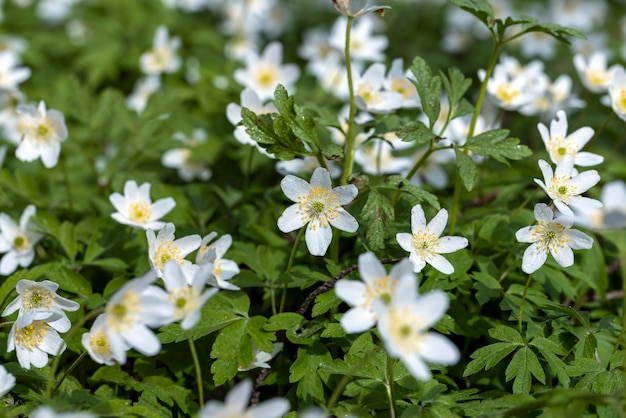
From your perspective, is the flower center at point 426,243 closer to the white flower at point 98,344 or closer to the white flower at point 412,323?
the white flower at point 412,323

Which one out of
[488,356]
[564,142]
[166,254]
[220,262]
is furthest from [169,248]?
[564,142]

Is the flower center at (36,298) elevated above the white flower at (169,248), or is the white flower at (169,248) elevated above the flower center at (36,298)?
the white flower at (169,248)

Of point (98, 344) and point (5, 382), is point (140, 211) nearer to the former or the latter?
point (98, 344)

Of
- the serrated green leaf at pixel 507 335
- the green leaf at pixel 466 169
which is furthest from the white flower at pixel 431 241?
the serrated green leaf at pixel 507 335

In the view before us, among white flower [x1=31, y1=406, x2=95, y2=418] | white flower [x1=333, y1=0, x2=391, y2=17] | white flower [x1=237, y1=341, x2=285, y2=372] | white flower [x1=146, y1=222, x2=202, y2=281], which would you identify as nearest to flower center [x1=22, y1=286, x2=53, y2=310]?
white flower [x1=146, y1=222, x2=202, y2=281]

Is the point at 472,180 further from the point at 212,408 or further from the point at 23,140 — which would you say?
the point at 23,140

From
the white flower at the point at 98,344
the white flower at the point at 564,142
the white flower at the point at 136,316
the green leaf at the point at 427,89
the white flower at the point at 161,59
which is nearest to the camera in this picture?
the white flower at the point at 136,316

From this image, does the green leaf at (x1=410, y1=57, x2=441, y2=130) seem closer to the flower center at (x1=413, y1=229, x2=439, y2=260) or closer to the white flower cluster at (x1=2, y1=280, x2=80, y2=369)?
the flower center at (x1=413, y1=229, x2=439, y2=260)

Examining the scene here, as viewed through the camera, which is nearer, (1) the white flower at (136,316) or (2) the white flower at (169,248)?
(1) the white flower at (136,316)
